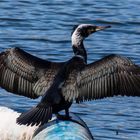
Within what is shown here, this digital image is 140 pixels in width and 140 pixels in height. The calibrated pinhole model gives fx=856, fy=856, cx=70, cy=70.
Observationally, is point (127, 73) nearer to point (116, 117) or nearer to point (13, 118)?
point (13, 118)

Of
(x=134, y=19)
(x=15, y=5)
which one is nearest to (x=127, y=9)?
(x=134, y=19)

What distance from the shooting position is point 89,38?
13.8 meters

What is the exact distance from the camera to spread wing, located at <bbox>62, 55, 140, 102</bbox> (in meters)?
7.37

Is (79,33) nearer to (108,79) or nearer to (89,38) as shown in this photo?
(108,79)

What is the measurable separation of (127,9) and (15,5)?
219 centimetres

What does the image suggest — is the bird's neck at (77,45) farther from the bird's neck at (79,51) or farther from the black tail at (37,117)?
the black tail at (37,117)

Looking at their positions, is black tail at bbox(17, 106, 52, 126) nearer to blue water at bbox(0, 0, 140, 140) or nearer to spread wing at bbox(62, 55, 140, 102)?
spread wing at bbox(62, 55, 140, 102)

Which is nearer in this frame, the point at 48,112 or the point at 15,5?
the point at 48,112

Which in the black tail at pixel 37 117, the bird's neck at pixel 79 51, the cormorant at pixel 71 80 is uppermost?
the bird's neck at pixel 79 51

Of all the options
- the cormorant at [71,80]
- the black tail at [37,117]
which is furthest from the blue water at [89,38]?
the black tail at [37,117]

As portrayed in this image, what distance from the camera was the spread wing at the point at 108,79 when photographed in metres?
7.37

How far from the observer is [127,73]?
7.41 meters

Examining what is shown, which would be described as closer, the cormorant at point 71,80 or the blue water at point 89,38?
the cormorant at point 71,80

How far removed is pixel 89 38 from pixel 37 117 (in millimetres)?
6799
